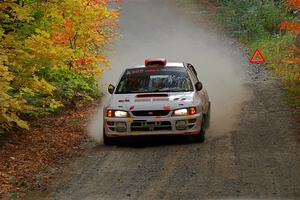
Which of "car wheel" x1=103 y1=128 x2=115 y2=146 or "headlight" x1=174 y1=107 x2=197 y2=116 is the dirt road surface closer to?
"car wheel" x1=103 y1=128 x2=115 y2=146

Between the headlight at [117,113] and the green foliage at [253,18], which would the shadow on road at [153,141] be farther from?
the green foliage at [253,18]

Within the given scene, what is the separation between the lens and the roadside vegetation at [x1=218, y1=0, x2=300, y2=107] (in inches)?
1067

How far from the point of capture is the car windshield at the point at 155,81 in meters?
14.4

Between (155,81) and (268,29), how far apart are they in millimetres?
23838

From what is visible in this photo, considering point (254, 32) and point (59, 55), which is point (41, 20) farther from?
point (254, 32)

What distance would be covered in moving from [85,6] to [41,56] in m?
4.95

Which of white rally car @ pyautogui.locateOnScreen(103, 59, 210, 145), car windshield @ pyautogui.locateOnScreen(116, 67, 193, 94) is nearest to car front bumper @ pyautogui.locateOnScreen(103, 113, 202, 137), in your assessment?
white rally car @ pyautogui.locateOnScreen(103, 59, 210, 145)

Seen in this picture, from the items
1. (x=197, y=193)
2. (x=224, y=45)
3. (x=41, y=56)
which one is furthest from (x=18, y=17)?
(x=224, y=45)

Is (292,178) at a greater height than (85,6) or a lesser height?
lesser

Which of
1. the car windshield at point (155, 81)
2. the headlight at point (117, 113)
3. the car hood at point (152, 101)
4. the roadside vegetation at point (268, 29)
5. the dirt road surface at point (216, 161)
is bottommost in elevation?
the dirt road surface at point (216, 161)

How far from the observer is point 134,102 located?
13.5 meters

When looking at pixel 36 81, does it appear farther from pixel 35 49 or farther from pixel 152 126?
pixel 152 126

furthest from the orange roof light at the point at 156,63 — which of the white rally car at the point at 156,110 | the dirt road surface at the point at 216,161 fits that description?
the dirt road surface at the point at 216,161

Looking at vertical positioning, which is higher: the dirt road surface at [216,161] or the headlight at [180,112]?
the headlight at [180,112]
